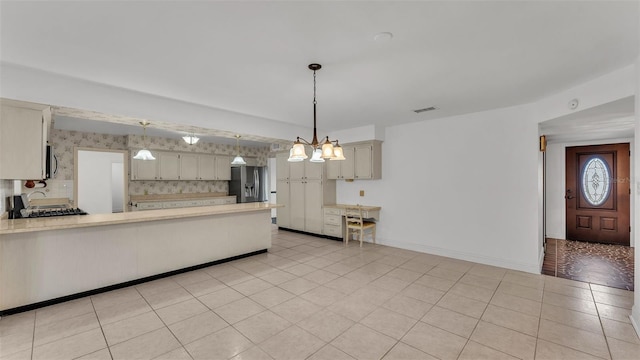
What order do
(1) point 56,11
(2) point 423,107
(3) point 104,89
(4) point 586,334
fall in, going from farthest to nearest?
(2) point 423,107
(3) point 104,89
(4) point 586,334
(1) point 56,11

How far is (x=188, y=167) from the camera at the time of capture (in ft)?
22.8

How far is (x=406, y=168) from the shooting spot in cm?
531

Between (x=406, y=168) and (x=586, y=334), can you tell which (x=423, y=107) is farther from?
(x=586, y=334)

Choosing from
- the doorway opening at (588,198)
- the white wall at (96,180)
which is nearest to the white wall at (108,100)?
the white wall at (96,180)

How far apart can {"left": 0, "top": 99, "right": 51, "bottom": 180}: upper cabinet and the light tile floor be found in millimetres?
1470

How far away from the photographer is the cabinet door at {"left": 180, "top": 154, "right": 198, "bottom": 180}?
685 centimetres

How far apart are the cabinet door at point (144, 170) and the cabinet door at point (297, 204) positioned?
10.5 feet

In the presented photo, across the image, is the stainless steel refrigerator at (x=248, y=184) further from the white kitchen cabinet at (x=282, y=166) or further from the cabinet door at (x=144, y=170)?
the cabinet door at (x=144, y=170)

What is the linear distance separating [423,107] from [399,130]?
1260mm

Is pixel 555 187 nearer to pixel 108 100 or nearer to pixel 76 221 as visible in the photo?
pixel 108 100

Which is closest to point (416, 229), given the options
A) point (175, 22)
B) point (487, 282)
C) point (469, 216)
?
point (469, 216)

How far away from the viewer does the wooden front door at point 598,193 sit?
529 centimetres

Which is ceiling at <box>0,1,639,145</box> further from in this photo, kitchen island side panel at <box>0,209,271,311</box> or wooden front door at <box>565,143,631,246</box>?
wooden front door at <box>565,143,631,246</box>

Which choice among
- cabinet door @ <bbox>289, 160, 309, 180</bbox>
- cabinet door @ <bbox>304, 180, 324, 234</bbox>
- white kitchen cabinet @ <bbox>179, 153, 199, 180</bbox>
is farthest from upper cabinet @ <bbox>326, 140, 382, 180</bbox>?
white kitchen cabinet @ <bbox>179, 153, 199, 180</bbox>
